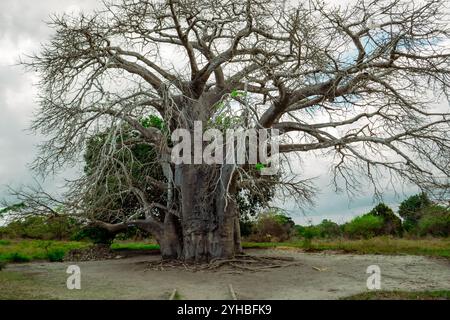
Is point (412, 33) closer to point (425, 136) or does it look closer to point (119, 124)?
point (425, 136)

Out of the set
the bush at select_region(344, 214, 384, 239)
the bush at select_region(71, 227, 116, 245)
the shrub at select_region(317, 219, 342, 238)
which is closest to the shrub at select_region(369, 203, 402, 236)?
the bush at select_region(344, 214, 384, 239)

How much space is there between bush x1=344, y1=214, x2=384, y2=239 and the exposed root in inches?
400

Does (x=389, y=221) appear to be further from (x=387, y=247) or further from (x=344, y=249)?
(x=344, y=249)

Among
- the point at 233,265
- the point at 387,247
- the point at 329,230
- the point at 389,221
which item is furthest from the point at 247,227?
the point at 233,265

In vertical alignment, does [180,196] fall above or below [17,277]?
above

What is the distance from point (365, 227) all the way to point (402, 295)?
15.7 metres

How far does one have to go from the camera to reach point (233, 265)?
12617 millimetres

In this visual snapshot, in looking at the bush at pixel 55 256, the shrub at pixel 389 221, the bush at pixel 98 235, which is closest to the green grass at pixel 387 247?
the shrub at pixel 389 221

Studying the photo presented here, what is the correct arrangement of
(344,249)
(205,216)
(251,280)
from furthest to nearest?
(344,249)
(205,216)
(251,280)

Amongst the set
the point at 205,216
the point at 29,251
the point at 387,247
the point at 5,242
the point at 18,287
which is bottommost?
the point at 18,287

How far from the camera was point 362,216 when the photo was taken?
24172mm

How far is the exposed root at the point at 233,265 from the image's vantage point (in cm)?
1227
